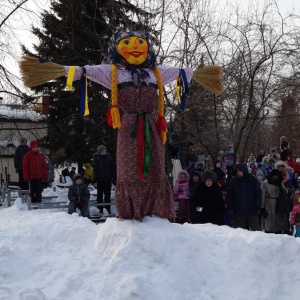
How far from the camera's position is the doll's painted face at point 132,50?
5.96 metres

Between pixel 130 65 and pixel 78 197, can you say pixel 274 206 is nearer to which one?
pixel 78 197

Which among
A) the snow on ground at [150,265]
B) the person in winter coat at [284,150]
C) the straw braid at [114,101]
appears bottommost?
the snow on ground at [150,265]

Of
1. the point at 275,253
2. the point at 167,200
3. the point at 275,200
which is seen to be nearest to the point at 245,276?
the point at 275,253

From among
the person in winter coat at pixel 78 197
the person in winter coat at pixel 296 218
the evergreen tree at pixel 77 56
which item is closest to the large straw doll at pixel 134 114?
the person in winter coat at pixel 296 218

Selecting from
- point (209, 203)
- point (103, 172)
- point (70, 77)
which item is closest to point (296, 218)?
point (209, 203)

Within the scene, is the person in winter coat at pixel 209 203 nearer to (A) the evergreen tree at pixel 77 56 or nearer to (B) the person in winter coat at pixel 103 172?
(B) the person in winter coat at pixel 103 172

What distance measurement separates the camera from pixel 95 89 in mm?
15672

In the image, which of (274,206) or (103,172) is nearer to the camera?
(274,206)

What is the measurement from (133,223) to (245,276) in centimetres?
140

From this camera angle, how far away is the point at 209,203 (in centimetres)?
851

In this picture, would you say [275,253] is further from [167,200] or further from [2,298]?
[2,298]

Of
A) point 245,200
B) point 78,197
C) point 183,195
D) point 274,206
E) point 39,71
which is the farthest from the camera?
point 78,197

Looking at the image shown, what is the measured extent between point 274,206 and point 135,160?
4.15 m

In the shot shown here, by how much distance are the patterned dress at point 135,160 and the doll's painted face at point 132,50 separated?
175 mm
